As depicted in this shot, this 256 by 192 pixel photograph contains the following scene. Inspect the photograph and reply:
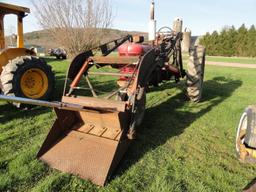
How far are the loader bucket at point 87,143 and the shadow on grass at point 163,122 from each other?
0.22 m

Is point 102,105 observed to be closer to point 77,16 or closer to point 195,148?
point 195,148

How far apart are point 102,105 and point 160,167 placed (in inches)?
41.3

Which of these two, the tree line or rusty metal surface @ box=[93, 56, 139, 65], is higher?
the tree line

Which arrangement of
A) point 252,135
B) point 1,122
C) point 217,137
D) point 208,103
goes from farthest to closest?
point 208,103
point 1,122
point 217,137
point 252,135

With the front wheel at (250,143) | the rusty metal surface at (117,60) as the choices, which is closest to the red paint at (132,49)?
the rusty metal surface at (117,60)

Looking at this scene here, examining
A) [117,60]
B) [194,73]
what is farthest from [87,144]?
[194,73]

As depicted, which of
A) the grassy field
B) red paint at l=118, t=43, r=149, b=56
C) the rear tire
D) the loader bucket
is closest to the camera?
the grassy field

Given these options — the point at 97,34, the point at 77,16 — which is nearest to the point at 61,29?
the point at 77,16

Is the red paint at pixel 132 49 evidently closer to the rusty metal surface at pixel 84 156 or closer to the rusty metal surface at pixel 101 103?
the rusty metal surface at pixel 101 103

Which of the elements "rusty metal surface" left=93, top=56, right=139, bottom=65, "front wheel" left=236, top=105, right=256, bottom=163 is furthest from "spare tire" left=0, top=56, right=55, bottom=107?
"front wheel" left=236, top=105, right=256, bottom=163

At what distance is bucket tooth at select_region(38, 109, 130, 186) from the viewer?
2.67m

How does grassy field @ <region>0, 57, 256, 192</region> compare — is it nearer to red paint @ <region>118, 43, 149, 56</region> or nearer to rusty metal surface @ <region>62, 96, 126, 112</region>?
rusty metal surface @ <region>62, 96, 126, 112</region>

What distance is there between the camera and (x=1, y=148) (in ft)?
10.5

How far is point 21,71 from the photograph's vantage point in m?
4.59
